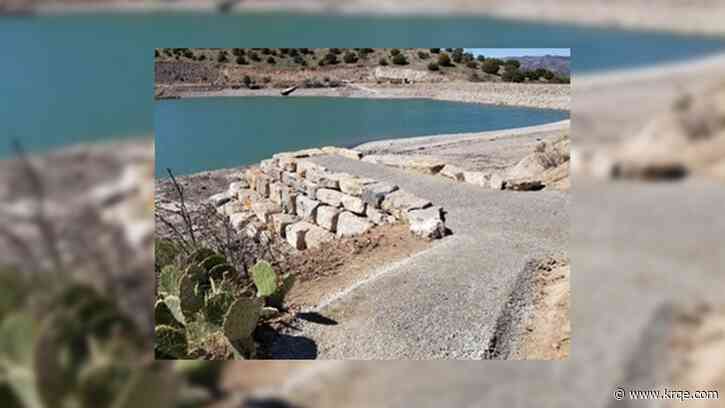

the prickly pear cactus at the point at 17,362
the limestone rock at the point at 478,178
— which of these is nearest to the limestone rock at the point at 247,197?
the limestone rock at the point at 478,178

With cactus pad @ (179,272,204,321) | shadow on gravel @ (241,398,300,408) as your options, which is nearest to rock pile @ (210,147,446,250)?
cactus pad @ (179,272,204,321)

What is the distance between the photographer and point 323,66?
1563mm

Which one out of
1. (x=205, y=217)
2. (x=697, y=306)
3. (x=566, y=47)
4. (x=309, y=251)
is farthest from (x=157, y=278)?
(x=697, y=306)

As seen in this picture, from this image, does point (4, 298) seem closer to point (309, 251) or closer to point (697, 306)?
point (309, 251)

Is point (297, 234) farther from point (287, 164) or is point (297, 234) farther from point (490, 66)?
point (490, 66)

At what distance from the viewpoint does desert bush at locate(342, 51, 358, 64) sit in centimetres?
154

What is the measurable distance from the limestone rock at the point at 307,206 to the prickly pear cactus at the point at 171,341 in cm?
54

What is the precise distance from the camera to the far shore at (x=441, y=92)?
1.54 m

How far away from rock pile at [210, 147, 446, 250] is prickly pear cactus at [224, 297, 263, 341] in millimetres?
319

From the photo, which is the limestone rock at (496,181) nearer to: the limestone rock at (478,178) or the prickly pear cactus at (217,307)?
the limestone rock at (478,178)

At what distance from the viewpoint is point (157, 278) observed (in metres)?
1.59

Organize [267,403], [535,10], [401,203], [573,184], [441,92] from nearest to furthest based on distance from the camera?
[267,403]
[573,184]
[535,10]
[441,92]
[401,203]

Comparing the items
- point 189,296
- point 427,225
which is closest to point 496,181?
point 427,225

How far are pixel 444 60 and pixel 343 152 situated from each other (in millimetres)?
384
